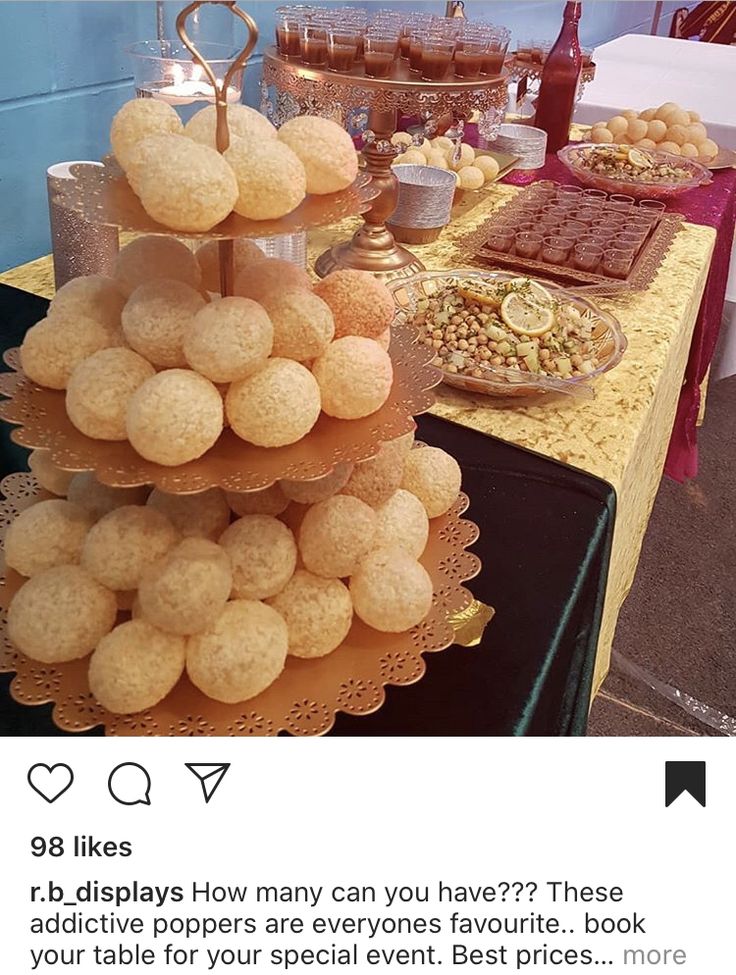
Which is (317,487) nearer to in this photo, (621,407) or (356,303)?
(356,303)

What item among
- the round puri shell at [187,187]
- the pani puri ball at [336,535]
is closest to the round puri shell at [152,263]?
the round puri shell at [187,187]

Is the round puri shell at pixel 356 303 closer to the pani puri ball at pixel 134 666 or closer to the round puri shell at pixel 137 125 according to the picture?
the round puri shell at pixel 137 125

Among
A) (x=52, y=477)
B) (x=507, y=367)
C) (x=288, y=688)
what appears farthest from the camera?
(x=507, y=367)

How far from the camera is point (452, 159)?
1.79 m

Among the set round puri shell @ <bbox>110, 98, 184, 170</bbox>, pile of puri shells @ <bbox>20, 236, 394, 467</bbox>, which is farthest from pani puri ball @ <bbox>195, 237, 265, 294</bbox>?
round puri shell @ <bbox>110, 98, 184, 170</bbox>

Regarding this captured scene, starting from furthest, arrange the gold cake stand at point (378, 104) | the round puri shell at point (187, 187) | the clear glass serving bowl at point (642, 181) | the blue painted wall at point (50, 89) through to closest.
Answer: the clear glass serving bowl at point (642, 181) < the blue painted wall at point (50, 89) < the gold cake stand at point (378, 104) < the round puri shell at point (187, 187)

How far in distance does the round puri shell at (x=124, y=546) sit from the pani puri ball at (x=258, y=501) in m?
0.06

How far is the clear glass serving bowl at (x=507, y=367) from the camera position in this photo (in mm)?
1034

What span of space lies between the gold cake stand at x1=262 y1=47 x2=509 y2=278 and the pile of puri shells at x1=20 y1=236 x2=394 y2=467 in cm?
51

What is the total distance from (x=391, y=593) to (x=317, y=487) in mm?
102

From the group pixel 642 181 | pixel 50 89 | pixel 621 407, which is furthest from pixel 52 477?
pixel 642 181

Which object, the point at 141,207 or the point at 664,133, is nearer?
the point at 141,207

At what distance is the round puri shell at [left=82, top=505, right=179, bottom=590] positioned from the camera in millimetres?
635
